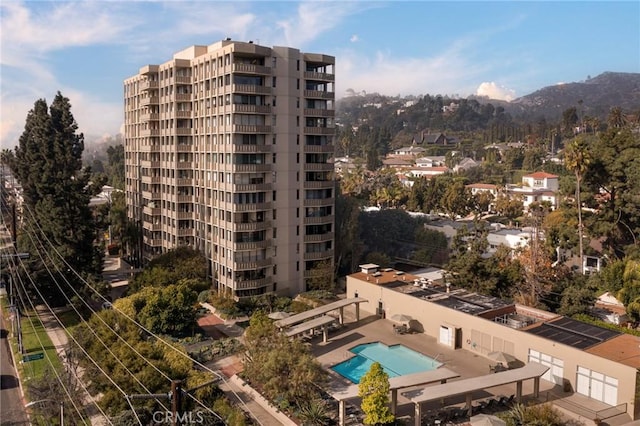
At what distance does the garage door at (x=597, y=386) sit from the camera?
2794cm

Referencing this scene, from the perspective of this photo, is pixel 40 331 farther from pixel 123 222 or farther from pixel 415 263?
pixel 415 263

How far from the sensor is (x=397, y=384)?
27.1m

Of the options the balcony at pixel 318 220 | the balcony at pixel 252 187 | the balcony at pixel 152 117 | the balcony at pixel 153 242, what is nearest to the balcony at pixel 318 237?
the balcony at pixel 318 220

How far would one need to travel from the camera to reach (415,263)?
6122 cm

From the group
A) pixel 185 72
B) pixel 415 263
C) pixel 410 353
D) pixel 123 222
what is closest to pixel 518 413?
pixel 410 353

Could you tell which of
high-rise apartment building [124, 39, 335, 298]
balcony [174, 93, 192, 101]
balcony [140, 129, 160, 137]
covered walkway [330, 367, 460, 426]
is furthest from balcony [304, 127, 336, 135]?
covered walkway [330, 367, 460, 426]

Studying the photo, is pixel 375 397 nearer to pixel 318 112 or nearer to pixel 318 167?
pixel 318 167

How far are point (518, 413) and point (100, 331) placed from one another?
81.3ft

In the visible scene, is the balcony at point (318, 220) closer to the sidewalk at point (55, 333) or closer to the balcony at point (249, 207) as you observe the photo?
the balcony at point (249, 207)

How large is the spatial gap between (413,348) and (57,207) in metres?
32.5

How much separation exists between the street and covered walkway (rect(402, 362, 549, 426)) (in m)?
20.7

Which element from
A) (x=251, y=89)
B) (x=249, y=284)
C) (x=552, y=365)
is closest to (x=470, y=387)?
(x=552, y=365)

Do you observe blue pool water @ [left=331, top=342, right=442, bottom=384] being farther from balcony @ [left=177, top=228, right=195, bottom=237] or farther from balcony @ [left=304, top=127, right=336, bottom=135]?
balcony @ [left=177, top=228, right=195, bottom=237]

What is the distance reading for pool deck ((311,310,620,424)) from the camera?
94.6ft
